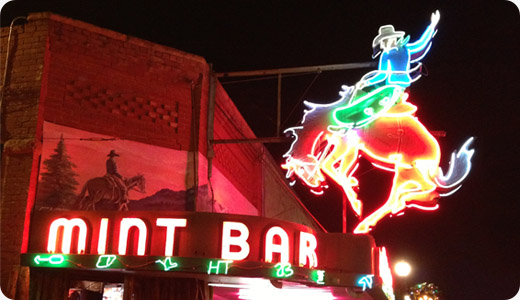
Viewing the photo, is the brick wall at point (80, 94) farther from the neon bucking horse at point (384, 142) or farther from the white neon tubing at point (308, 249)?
the white neon tubing at point (308, 249)

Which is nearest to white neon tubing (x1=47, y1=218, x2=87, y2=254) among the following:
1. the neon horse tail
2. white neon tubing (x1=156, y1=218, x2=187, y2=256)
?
white neon tubing (x1=156, y1=218, x2=187, y2=256)

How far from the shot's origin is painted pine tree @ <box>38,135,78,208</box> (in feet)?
34.8

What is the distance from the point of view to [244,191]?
1653 centimetres

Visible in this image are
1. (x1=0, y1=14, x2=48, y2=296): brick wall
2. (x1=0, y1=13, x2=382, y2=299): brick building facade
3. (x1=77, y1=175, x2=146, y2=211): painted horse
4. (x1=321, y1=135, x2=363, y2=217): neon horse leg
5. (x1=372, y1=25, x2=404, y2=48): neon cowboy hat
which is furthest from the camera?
(x1=372, y1=25, x2=404, y2=48): neon cowboy hat

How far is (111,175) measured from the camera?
11.6 metres

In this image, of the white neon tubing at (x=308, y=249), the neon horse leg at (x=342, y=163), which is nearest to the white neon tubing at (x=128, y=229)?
the white neon tubing at (x=308, y=249)

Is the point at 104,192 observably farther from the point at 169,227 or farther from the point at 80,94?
the point at 169,227

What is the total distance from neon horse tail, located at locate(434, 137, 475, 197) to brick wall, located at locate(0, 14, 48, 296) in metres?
7.65

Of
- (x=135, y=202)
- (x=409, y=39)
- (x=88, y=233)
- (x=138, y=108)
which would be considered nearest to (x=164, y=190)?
(x=135, y=202)

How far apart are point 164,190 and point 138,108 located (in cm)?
174

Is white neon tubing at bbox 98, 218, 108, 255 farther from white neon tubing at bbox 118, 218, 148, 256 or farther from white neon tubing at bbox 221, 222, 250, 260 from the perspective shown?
white neon tubing at bbox 221, 222, 250, 260

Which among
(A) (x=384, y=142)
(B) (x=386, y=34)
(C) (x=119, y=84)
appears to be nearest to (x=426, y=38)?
(B) (x=386, y=34)

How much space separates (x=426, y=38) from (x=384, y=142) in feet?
7.73

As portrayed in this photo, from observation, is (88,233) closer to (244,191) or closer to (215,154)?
(215,154)
